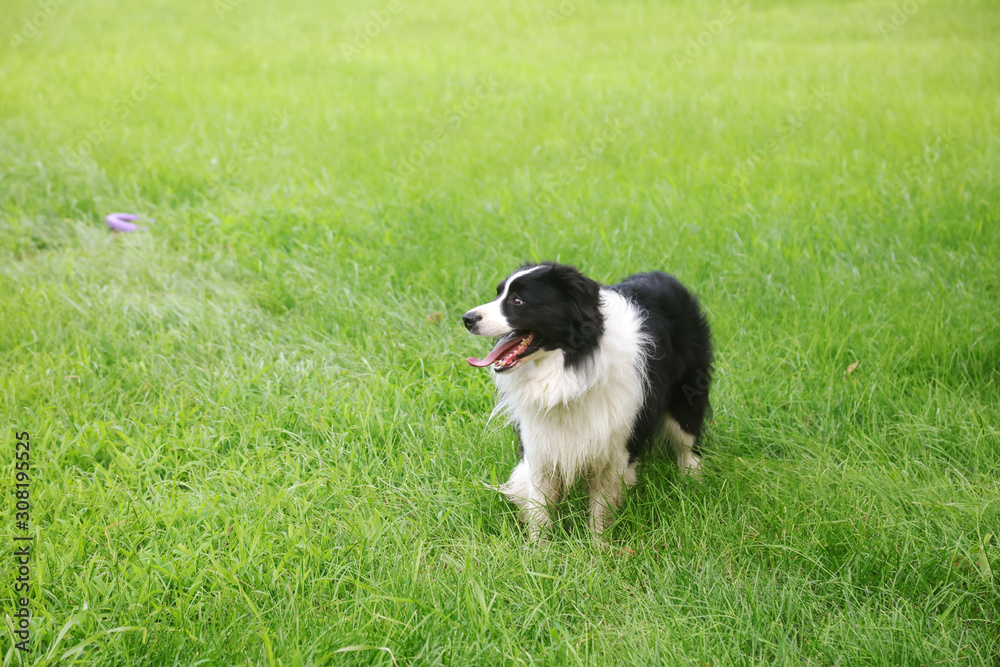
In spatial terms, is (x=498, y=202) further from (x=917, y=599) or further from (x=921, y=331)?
(x=917, y=599)

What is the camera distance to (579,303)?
2562 mm

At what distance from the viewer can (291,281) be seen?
4.72 meters

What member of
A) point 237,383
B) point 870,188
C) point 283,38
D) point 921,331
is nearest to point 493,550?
point 237,383

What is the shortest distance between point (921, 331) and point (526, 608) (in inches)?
104

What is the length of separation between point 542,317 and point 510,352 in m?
0.17
